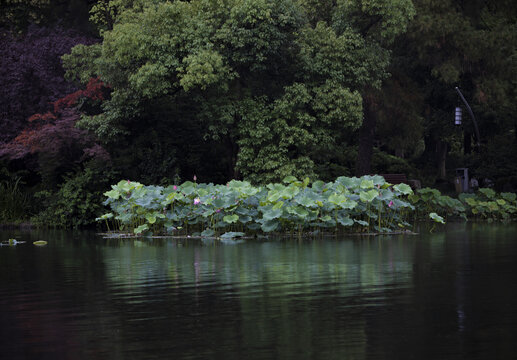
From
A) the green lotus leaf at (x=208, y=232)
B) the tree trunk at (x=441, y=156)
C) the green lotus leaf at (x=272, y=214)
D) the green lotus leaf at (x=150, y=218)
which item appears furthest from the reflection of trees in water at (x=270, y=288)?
the tree trunk at (x=441, y=156)

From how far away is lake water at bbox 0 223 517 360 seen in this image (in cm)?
722

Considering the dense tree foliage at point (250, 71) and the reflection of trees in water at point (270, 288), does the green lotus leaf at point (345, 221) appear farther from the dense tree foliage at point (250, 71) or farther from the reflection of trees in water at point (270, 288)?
the dense tree foliage at point (250, 71)

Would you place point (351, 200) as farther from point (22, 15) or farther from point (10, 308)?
point (22, 15)

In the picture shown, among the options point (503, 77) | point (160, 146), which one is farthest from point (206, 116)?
point (503, 77)

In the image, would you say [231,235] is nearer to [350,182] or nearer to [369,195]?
[369,195]

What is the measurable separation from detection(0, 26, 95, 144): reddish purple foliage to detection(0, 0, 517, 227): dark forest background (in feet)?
0.17

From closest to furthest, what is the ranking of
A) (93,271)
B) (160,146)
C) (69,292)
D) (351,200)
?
1. (69,292)
2. (93,271)
3. (351,200)
4. (160,146)

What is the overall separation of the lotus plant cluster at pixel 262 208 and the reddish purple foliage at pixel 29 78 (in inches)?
417

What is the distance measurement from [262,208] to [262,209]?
0.07 m

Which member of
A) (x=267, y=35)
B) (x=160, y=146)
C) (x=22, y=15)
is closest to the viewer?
(x=267, y=35)

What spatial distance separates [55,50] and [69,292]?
2257cm

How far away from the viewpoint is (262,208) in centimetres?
2055

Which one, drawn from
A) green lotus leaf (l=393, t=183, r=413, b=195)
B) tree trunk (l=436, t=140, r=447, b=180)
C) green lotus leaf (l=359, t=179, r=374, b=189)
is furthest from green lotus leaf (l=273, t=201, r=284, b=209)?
tree trunk (l=436, t=140, r=447, b=180)

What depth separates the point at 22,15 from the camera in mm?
35969
